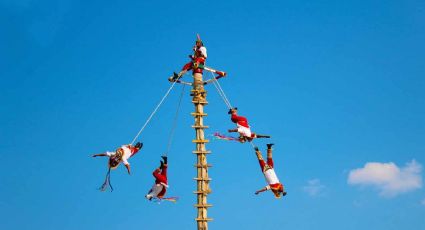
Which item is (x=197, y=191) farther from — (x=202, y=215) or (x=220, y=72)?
(x=220, y=72)

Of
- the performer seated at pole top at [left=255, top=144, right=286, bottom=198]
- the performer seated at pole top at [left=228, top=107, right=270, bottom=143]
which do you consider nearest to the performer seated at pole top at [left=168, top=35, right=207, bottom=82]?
the performer seated at pole top at [left=228, top=107, right=270, bottom=143]

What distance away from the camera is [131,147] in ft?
66.3

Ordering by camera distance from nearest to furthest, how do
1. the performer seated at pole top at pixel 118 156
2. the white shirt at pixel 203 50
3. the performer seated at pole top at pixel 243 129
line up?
the performer seated at pole top at pixel 118 156 < the performer seated at pole top at pixel 243 129 < the white shirt at pixel 203 50

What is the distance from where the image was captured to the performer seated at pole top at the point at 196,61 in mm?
21359

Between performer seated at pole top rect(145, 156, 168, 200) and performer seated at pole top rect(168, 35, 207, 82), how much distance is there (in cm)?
297

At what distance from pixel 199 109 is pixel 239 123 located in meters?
1.43

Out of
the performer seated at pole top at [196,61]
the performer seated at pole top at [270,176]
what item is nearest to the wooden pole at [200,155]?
the performer seated at pole top at [196,61]

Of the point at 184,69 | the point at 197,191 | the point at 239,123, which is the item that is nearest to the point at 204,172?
the point at 197,191

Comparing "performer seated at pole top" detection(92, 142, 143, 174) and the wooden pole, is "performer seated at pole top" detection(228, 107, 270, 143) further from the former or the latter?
"performer seated at pole top" detection(92, 142, 143, 174)

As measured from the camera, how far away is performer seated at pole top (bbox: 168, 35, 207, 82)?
21359 mm

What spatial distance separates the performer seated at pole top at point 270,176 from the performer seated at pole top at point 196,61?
3.55 meters

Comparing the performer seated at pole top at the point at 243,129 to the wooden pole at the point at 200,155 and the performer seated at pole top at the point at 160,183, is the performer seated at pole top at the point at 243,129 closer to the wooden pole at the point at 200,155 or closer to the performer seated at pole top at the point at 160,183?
the wooden pole at the point at 200,155

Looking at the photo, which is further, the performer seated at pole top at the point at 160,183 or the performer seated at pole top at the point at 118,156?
the performer seated at pole top at the point at 160,183

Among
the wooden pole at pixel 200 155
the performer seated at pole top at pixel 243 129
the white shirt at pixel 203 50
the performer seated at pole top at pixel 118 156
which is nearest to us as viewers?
the performer seated at pole top at pixel 118 156
